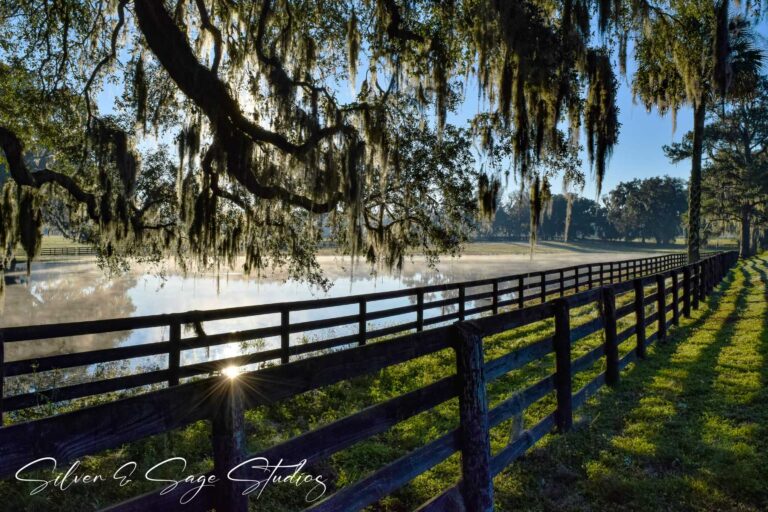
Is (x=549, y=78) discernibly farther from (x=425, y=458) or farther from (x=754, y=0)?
(x=425, y=458)

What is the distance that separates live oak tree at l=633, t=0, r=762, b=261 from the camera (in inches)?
408

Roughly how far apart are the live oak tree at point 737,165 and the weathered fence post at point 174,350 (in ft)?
124

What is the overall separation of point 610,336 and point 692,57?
34.8ft

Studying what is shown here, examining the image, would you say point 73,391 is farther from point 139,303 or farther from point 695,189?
point 695,189

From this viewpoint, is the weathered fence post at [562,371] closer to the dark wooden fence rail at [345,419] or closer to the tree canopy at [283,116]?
the dark wooden fence rail at [345,419]

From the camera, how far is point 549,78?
24.5 ft

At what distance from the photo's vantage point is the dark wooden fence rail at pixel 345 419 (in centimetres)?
154

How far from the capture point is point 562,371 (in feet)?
16.2

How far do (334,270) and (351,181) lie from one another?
3123cm

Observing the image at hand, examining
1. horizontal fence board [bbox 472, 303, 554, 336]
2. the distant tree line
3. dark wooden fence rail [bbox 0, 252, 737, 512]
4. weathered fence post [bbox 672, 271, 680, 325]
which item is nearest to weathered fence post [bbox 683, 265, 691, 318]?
weathered fence post [bbox 672, 271, 680, 325]

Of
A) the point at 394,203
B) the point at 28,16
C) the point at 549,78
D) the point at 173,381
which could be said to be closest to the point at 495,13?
the point at 549,78

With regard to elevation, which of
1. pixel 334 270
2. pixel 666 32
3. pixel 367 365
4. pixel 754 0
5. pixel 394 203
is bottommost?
pixel 334 270

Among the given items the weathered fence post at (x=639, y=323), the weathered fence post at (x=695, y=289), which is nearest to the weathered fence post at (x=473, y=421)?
the weathered fence post at (x=639, y=323)

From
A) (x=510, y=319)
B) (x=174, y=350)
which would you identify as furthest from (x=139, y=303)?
(x=510, y=319)
